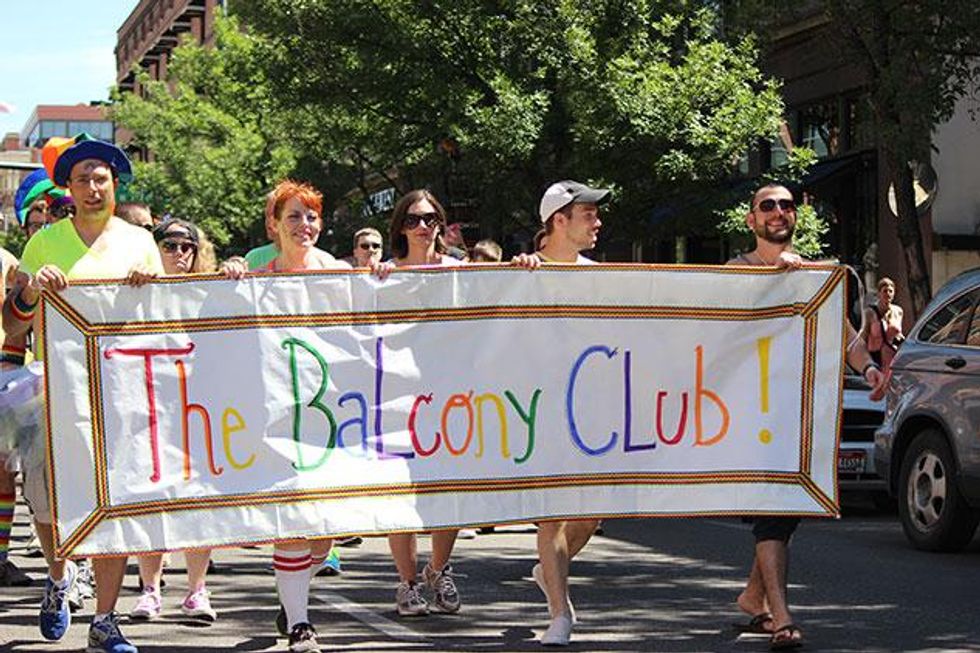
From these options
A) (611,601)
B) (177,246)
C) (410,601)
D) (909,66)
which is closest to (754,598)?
(611,601)

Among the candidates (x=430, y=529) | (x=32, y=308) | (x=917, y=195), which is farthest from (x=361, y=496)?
(x=917, y=195)

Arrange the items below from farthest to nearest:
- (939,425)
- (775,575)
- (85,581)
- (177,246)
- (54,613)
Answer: (939,425), (85,581), (177,246), (54,613), (775,575)

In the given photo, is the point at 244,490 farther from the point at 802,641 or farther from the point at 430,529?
the point at 802,641

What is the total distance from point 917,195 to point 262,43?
389 inches

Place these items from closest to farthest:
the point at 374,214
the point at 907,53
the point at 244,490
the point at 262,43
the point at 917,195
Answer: the point at 244,490 → the point at 907,53 → the point at 917,195 → the point at 262,43 → the point at 374,214

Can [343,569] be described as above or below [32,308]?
below

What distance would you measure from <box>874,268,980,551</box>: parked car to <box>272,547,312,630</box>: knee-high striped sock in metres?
5.39

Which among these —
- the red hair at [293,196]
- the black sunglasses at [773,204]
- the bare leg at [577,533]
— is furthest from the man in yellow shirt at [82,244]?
the black sunglasses at [773,204]

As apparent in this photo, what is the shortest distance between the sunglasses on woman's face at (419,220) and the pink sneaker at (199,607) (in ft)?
6.69

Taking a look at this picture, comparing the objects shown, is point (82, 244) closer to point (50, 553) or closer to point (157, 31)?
point (50, 553)

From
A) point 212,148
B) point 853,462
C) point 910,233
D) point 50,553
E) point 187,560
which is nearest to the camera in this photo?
point 50,553

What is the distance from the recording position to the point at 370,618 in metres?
9.42

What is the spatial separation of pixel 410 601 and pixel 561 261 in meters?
1.89

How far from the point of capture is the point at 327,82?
26.4 m
